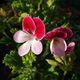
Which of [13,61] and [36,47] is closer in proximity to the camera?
[36,47]

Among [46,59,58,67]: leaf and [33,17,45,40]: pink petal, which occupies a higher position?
[33,17,45,40]: pink petal

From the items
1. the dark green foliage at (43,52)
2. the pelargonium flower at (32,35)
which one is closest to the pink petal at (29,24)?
the pelargonium flower at (32,35)

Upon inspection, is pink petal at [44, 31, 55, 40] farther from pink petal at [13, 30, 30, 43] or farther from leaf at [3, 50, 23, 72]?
leaf at [3, 50, 23, 72]

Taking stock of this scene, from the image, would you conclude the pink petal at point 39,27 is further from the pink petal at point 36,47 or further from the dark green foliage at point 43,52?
the dark green foliage at point 43,52

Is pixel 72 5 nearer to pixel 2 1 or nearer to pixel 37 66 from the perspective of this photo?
pixel 2 1

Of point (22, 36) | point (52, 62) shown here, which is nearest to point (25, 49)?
point (22, 36)

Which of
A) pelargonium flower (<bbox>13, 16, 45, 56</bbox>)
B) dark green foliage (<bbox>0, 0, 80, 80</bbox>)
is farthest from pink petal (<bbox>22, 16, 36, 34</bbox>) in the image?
dark green foliage (<bbox>0, 0, 80, 80</bbox>)

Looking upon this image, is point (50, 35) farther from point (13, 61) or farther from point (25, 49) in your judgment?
point (13, 61)

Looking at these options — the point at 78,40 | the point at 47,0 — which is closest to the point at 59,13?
the point at 47,0
